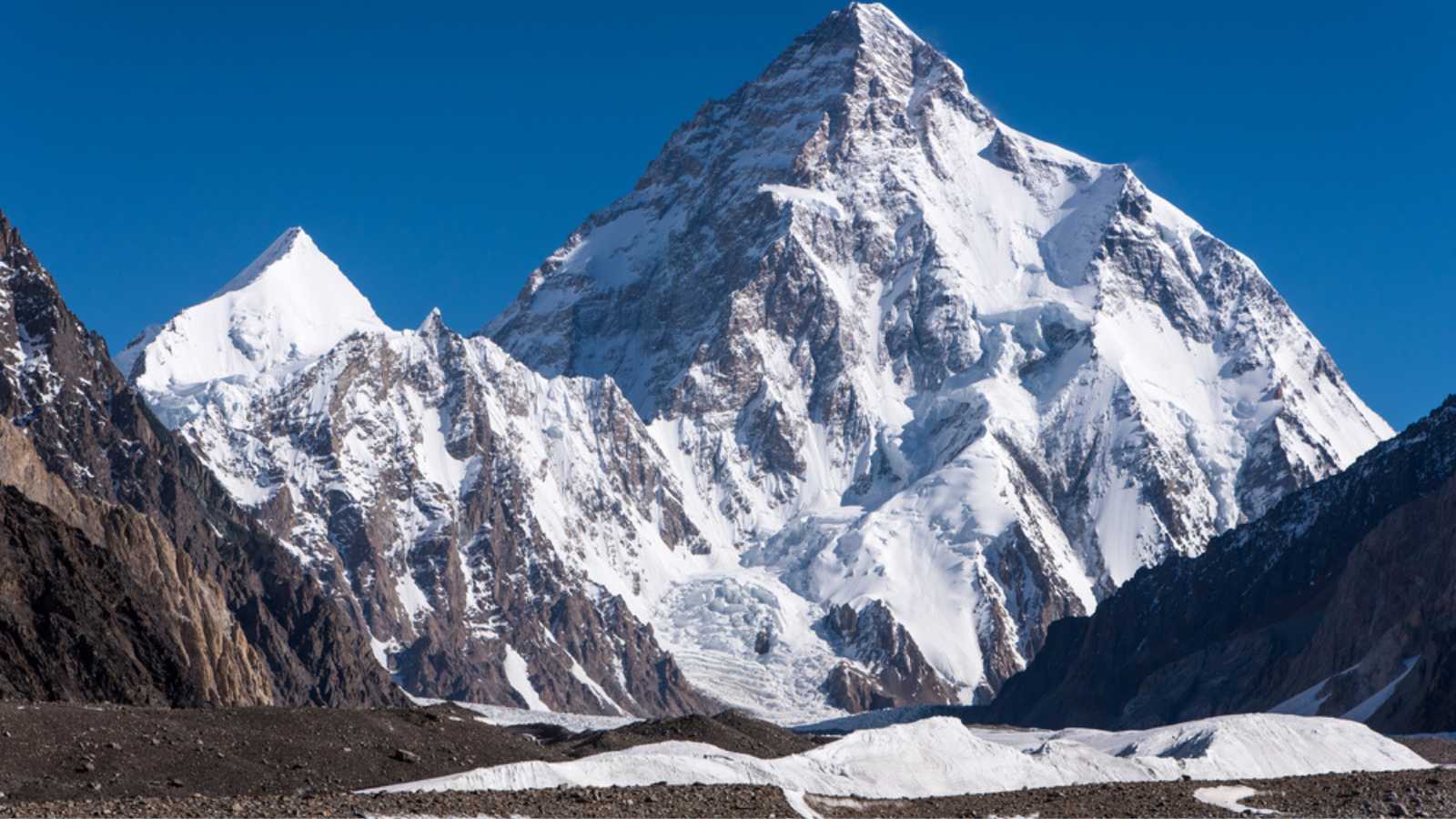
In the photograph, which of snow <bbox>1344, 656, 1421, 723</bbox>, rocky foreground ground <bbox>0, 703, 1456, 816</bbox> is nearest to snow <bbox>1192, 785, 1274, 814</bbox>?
rocky foreground ground <bbox>0, 703, 1456, 816</bbox>

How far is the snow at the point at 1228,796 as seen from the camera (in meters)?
61.0

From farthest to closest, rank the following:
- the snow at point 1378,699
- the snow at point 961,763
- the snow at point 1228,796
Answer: the snow at point 1378,699 < the snow at point 961,763 < the snow at point 1228,796

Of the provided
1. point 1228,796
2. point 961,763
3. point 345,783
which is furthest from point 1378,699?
point 345,783

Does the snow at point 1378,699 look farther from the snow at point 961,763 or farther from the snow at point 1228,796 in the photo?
the snow at point 1228,796

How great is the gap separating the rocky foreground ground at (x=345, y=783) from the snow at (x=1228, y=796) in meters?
0.45

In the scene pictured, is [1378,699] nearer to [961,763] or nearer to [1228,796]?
[961,763]

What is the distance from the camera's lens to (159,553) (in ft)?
439

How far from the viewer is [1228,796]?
207 feet

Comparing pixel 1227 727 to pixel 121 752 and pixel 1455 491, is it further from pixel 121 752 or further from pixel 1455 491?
pixel 1455 491

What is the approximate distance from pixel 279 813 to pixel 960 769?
25.7 metres

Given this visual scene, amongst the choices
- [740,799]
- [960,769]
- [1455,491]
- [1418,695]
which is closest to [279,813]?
[740,799]

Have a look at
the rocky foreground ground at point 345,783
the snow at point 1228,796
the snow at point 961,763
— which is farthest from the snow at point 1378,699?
the snow at point 1228,796

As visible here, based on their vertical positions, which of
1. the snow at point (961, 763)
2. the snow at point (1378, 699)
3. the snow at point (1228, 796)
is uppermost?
the snow at point (1378, 699)

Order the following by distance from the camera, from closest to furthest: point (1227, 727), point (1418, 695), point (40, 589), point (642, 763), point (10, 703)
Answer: point (642, 763) < point (10, 703) < point (1227, 727) < point (40, 589) < point (1418, 695)
